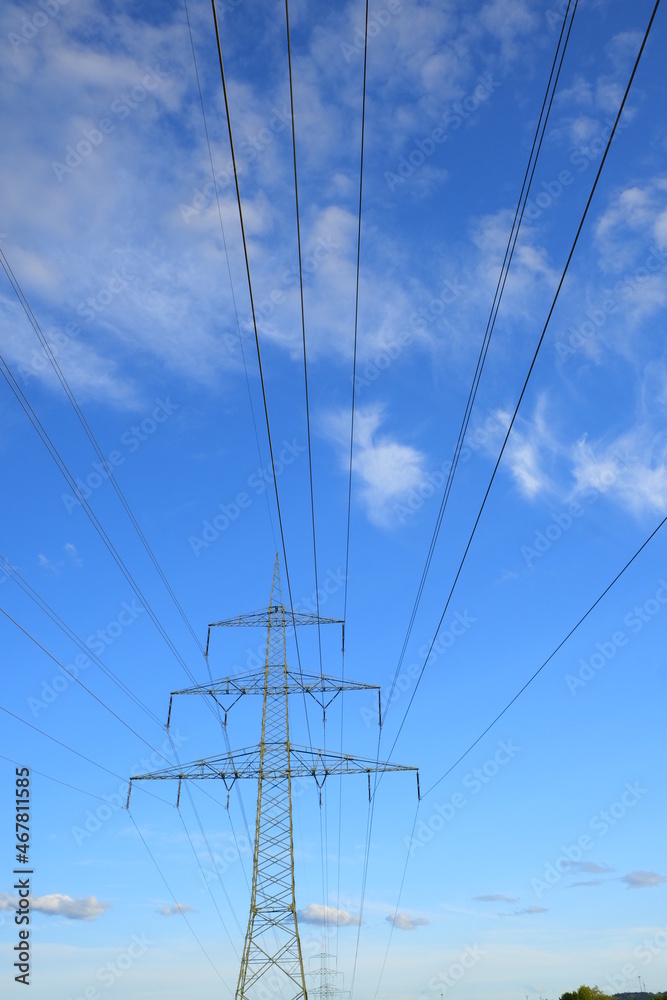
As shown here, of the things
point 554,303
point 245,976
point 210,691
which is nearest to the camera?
point 554,303

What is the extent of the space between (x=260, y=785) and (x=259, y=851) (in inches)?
138

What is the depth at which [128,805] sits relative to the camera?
147ft

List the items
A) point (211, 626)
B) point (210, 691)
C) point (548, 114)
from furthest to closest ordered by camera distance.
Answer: point (211, 626) < point (210, 691) < point (548, 114)

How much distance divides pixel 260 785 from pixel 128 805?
291 inches

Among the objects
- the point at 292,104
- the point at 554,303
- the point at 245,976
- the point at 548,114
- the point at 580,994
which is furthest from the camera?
the point at 580,994

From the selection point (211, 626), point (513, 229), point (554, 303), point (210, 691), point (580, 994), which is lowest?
point (580, 994)

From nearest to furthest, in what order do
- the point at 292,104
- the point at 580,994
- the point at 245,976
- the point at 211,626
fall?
the point at 292,104, the point at 245,976, the point at 211,626, the point at 580,994

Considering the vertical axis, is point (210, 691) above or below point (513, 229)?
above

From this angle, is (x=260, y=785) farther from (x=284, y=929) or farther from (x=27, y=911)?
(x=27, y=911)

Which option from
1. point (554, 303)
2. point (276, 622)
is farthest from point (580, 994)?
point (554, 303)

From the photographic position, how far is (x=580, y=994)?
136 m

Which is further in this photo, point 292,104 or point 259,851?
point 259,851

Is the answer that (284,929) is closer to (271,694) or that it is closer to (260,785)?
(260,785)

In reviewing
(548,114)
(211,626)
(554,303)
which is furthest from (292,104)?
(211,626)
